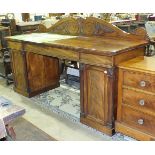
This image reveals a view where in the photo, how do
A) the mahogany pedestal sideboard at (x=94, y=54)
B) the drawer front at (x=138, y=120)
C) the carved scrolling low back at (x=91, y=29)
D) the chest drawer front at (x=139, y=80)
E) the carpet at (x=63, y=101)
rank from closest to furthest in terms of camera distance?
1. the chest drawer front at (x=139, y=80)
2. the drawer front at (x=138, y=120)
3. the mahogany pedestal sideboard at (x=94, y=54)
4. the carved scrolling low back at (x=91, y=29)
5. the carpet at (x=63, y=101)

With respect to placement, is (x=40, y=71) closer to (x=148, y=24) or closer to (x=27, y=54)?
(x=27, y=54)

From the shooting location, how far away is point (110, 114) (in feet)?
7.28

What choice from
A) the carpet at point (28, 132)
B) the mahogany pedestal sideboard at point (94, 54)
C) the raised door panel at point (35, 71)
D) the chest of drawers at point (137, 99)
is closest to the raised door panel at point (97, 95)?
the mahogany pedestal sideboard at point (94, 54)

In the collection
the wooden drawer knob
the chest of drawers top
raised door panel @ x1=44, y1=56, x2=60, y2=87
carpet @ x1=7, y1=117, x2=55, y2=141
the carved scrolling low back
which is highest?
the carved scrolling low back

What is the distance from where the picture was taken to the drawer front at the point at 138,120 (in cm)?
200

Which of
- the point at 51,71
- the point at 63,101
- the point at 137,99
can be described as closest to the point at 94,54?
the point at 137,99

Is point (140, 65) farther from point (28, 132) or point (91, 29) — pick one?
point (28, 132)

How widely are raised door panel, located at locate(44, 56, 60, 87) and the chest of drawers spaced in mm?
1572

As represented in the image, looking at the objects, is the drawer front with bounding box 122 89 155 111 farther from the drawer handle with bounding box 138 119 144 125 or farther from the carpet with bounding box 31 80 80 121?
the carpet with bounding box 31 80 80 121

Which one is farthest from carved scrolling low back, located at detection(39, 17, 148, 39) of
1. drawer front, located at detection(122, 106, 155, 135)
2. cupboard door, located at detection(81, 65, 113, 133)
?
drawer front, located at detection(122, 106, 155, 135)

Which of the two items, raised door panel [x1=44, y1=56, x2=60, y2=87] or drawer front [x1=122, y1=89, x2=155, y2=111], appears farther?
raised door panel [x1=44, y1=56, x2=60, y2=87]

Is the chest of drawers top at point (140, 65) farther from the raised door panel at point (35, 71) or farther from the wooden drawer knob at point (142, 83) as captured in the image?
the raised door panel at point (35, 71)

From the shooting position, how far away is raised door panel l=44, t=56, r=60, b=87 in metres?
3.44
